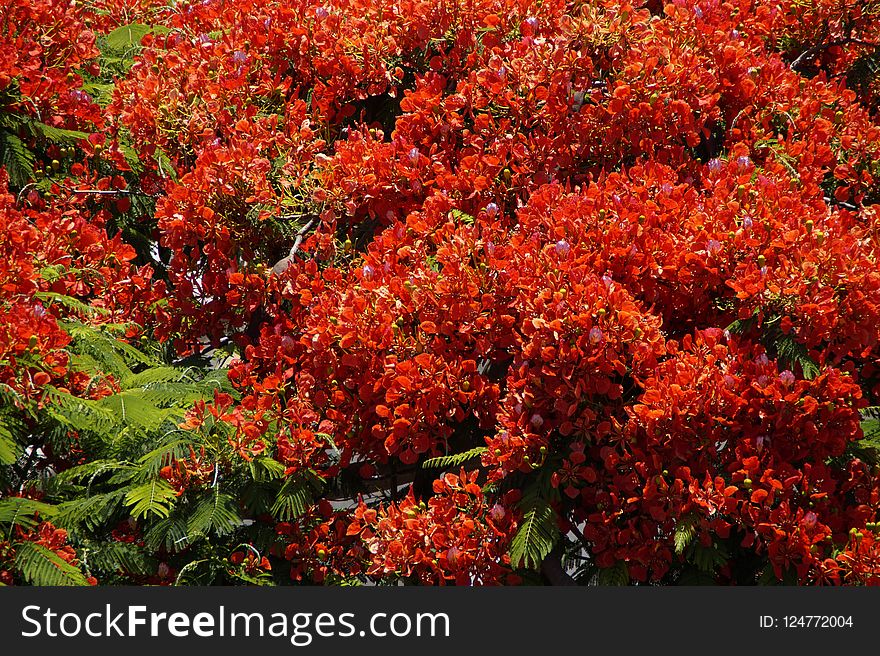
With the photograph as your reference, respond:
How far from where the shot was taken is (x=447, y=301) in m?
4.05

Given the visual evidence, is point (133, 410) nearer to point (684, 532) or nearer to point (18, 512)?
point (18, 512)

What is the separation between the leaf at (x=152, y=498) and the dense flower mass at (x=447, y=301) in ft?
0.06

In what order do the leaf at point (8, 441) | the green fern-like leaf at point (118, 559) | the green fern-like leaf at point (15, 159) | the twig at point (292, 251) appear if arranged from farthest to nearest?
the green fern-like leaf at point (15, 159) → the twig at point (292, 251) → the green fern-like leaf at point (118, 559) → the leaf at point (8, 441)

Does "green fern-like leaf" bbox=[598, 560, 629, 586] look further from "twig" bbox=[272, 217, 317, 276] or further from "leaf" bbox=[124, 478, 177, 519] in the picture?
"twig" bbox=[272, 217, 317, 276]

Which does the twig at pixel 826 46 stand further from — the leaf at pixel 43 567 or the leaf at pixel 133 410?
the leaf at pixel 43 567

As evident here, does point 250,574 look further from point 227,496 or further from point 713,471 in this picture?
point 713,471

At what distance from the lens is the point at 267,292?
4.84 metres

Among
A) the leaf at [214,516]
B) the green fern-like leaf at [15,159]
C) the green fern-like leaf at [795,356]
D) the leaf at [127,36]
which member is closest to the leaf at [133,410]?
the leaf at [214,516]

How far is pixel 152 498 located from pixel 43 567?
456mm

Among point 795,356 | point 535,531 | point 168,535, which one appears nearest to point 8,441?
point 168,535

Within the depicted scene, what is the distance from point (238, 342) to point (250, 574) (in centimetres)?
120

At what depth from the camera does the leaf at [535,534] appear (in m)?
3.71

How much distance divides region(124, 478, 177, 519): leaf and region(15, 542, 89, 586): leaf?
0.99 ft

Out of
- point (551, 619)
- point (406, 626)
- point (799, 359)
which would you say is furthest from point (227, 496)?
point (799, 359)
